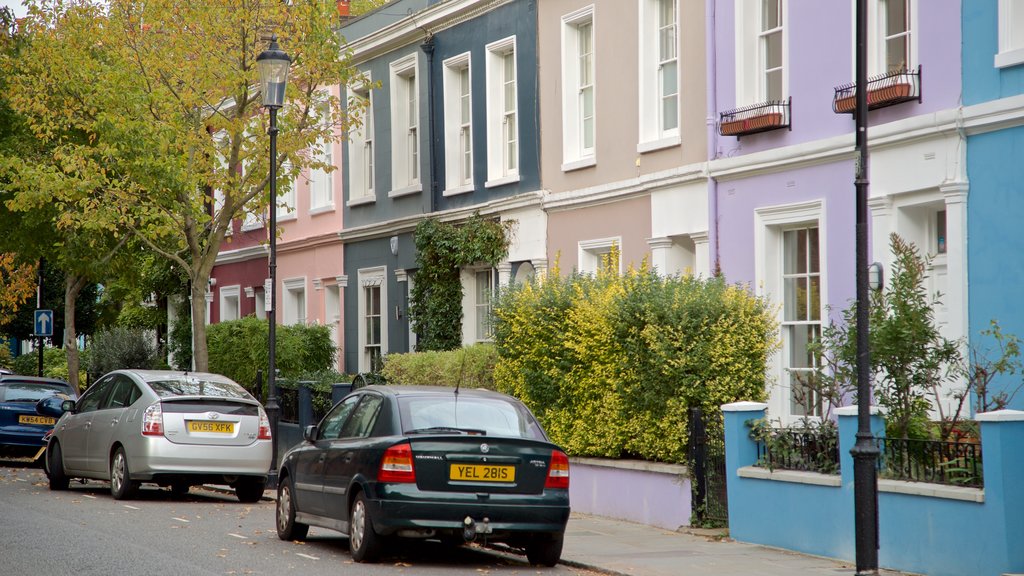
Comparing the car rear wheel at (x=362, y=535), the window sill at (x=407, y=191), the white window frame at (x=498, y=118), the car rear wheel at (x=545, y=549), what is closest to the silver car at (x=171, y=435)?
the car rear wheel at (x=362, y=535)

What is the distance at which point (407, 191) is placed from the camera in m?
27.0

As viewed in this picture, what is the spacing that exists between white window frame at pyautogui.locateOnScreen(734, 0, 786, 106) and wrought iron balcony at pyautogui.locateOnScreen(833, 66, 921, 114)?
183cm

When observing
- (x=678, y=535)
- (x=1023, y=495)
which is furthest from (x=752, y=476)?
(x=1023, y=495)

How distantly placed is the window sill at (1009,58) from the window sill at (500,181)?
34.1 ft

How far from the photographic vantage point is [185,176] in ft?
80.4

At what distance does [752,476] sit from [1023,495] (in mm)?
3560

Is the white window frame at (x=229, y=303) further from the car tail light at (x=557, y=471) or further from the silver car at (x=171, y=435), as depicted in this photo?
the car tail light at (x=557, y=471)

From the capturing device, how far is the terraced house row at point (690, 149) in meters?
14.6

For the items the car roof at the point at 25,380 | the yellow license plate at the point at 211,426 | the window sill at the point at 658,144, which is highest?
the window sill at the point at 658,144

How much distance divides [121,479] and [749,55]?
31.2 feet

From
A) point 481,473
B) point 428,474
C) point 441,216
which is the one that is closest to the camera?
point 428,474

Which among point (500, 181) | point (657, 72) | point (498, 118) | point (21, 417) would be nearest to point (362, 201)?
point (498, 118)

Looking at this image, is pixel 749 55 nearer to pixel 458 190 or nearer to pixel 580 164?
pixel 580 164

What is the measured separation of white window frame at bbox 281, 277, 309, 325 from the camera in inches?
1284
